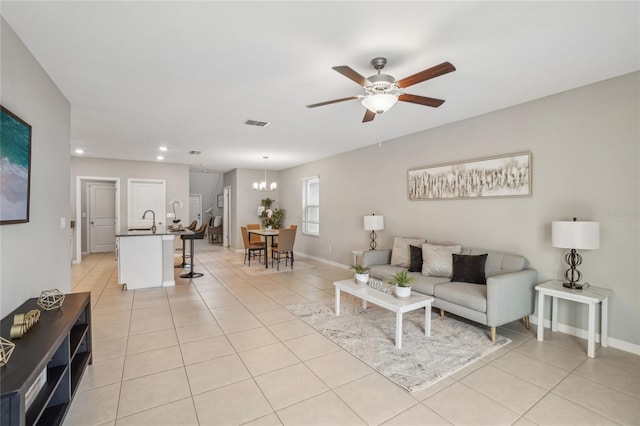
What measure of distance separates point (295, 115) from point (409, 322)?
3.00 meters

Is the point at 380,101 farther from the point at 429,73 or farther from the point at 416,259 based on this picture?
the point at 416,259

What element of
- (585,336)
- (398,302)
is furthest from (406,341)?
(585,336)

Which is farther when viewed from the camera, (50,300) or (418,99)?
(418,99)

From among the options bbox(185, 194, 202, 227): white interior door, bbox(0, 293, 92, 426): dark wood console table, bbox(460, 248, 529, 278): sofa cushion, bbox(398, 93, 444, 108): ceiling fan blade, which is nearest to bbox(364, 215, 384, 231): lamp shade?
bbox(460, 248, 529, 278): sofa cushion

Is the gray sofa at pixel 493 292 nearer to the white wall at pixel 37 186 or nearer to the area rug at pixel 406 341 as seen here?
the area rug at pixel 406 341

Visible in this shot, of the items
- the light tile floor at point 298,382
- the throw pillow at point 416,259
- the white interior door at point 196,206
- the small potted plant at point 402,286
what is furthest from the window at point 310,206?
the white interior door at point 196,206

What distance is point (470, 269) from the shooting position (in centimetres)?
360

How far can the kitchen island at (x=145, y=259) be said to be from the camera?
4.86 metres

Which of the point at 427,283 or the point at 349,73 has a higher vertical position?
the point at 349,73

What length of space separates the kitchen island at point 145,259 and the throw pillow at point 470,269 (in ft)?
14.8

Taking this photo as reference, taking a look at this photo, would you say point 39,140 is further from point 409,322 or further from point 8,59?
point 409,322

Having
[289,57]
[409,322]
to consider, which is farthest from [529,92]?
[409,322]

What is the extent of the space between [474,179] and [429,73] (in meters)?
2.32

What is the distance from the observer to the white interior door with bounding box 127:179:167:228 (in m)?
7.78
